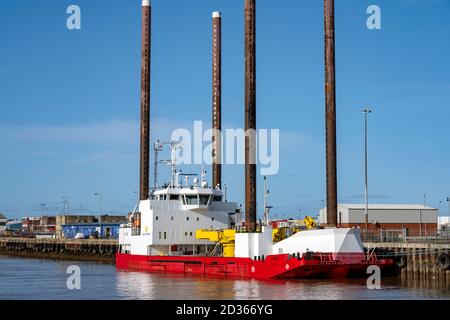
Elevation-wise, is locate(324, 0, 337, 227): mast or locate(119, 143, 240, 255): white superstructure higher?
locate(324, 0, 337, 227): mast

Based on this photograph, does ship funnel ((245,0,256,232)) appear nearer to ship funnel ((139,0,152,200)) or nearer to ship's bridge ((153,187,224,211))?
ship's bridge ((153,187,224,211))

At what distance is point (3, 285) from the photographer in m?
45.8

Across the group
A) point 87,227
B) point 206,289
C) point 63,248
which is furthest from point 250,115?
point 87,227

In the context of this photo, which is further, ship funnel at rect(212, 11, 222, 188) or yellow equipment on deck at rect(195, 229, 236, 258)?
ship funnel at rect(212, 11, 222, 188)

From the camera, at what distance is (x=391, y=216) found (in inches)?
3489

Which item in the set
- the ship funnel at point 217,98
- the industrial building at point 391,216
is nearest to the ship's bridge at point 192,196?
the ship funnel at point 217,98

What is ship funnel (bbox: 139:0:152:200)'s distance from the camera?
224ft

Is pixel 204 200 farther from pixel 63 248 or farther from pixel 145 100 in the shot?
pixel 63 248

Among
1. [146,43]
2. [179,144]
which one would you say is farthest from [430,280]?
[146,43]

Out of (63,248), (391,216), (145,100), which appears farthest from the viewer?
(63,248)

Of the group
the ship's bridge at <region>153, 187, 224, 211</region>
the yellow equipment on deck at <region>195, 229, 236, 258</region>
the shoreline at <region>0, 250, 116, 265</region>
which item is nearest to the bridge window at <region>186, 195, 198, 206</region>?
the ship's bridge at <region>153, 187, 224, 211</region>

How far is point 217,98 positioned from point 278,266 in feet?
93.2

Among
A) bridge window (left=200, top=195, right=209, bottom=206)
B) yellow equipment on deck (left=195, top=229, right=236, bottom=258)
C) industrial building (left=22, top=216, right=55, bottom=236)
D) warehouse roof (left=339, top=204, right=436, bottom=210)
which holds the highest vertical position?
bridge window (left=200, top=195, right=209, bottom=206)

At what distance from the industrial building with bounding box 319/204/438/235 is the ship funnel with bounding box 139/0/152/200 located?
27.1m
